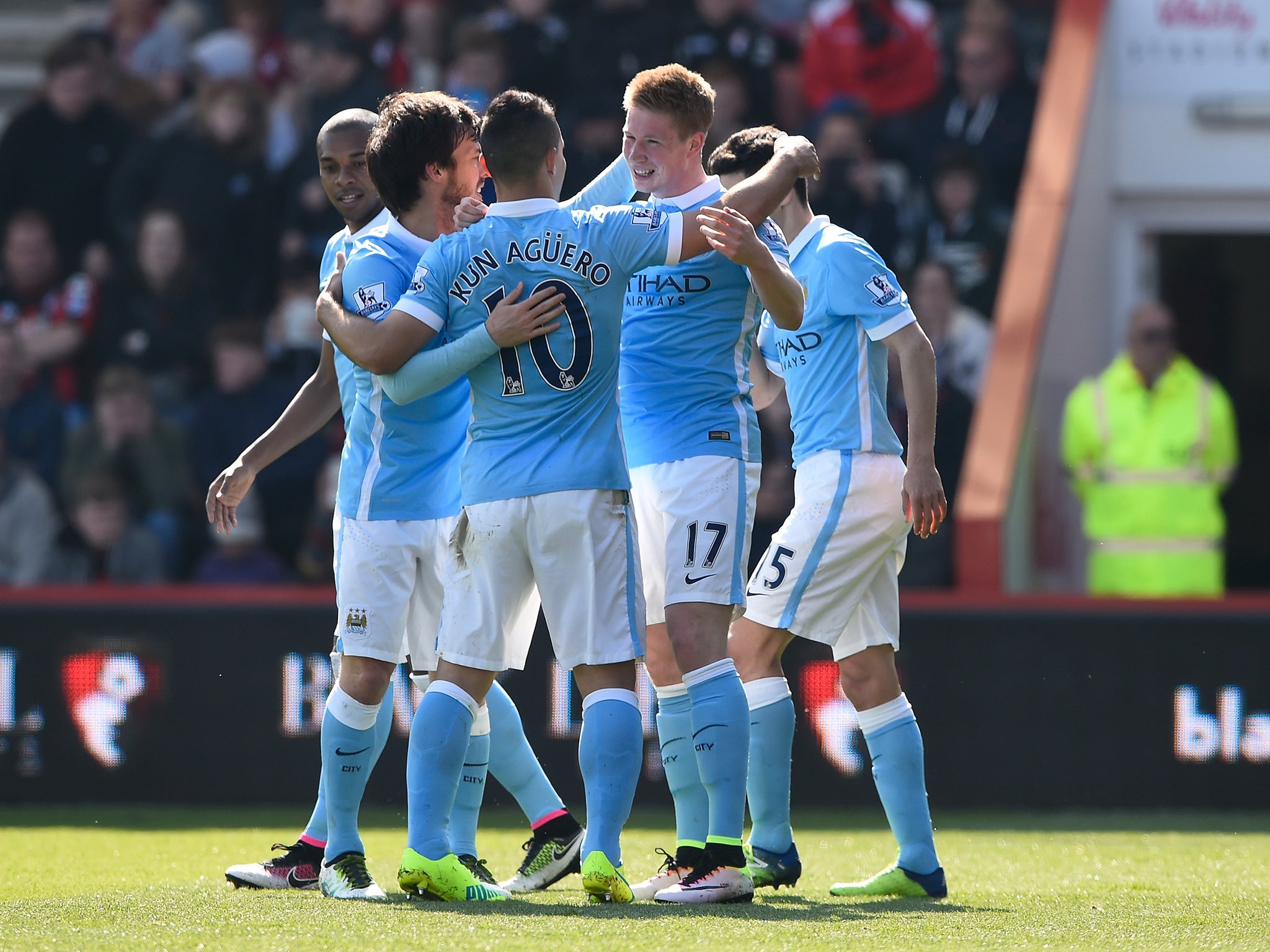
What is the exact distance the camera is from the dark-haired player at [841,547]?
502cm

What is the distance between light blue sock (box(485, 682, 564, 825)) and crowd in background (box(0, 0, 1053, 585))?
406 cm

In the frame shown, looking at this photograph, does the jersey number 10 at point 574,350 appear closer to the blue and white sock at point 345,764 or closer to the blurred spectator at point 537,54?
the blue and white sock at point 345,764

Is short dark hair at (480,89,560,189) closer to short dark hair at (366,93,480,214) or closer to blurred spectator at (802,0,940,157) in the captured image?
short dark hair at (366,93,480,214)

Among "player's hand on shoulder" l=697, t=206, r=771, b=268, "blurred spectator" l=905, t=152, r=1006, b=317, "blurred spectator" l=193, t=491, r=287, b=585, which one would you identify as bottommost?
"blurred spectator" l=193, t=491, r=287, b=585

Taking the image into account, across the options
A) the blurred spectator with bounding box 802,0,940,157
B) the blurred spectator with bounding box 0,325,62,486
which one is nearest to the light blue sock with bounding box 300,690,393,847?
the blurred spectator with bounding box 0,325,62,486

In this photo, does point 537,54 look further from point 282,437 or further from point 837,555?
point 837,555

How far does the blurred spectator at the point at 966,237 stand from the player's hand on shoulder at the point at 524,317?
624cm

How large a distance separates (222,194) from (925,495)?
7.42 metres

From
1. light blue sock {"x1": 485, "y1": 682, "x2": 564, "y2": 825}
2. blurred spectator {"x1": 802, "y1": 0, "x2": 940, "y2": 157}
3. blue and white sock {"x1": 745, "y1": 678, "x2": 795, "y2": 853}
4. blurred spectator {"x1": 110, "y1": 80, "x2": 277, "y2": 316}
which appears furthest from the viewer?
blurred spectator {"x1": 802, "y1": 0, "x2": 940, "y2": 157}

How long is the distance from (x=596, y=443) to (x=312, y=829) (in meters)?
1.59

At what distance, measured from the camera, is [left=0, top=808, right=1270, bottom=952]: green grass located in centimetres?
392

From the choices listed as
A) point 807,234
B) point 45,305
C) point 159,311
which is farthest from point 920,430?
point 45,305

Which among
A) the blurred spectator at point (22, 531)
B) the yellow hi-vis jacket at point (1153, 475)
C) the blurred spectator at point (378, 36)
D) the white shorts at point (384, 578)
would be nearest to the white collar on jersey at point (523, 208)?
the white shorts at point (384, 578)

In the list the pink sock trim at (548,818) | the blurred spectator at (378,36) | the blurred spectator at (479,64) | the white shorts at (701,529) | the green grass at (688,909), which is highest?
the blurred spectator at (378,36)
